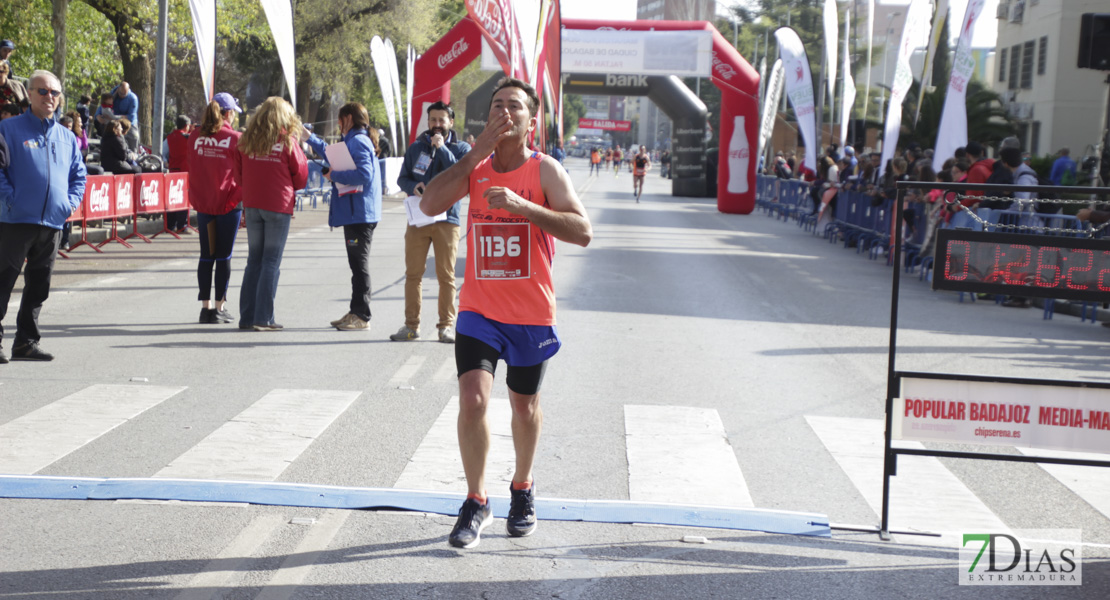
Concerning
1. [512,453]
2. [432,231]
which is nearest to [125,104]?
[432,231]

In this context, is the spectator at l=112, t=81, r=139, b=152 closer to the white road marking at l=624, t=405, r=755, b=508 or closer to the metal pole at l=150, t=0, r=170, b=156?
the metal pole at l=150, t=0, r=170, b=156

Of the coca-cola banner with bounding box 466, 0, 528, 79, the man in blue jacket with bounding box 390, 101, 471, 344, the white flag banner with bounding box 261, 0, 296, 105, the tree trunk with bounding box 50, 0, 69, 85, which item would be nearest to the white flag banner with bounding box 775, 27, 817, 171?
the coca-cola banner with bounding box 466, 0, 528, 79

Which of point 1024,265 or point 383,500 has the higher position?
point 1024,265

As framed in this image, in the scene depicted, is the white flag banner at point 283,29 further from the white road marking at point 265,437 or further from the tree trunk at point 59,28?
the tree trunk at point 59,28

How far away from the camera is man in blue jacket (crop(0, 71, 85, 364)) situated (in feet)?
26.1

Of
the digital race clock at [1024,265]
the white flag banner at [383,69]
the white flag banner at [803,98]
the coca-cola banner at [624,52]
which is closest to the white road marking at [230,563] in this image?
the digital race clock at [1024,265]

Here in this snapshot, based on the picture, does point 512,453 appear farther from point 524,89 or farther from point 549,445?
point 524,89

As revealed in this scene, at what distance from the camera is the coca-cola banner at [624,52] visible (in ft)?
111

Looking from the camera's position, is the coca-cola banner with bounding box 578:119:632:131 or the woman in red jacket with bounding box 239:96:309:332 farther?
the coca-cola banner with bounding box 578:119:632:131

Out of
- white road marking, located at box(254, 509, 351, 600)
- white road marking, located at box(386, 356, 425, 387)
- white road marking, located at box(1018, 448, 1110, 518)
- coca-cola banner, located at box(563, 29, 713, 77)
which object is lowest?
white road marking, located at box(1018, 448, 1110, 518)

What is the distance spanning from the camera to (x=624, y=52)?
3434 cm

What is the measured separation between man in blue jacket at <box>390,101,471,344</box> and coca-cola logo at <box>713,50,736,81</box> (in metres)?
23.2

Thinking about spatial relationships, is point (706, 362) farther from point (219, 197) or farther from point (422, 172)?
point (219, 197)

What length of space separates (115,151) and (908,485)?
50.3 ft
